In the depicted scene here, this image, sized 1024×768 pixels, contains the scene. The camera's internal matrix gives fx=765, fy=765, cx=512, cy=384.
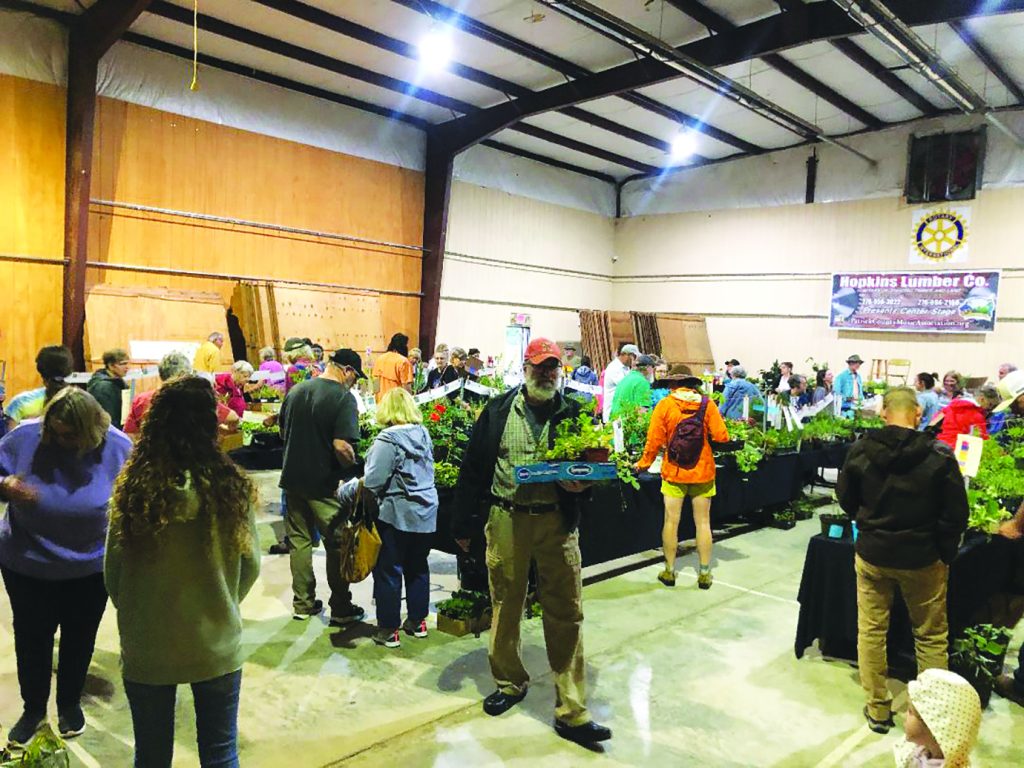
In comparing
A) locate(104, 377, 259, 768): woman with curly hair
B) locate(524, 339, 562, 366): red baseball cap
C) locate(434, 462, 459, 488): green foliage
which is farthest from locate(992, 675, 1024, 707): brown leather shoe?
locate(104, 377, 259, 768): woman with curly hair

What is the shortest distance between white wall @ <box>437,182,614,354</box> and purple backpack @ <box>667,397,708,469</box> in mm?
10540

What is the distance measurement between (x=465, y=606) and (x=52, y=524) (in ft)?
7.66

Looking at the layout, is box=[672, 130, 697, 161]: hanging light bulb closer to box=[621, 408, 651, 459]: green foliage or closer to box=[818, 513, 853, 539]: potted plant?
box=[621, 408, 651, 459]: green foliage

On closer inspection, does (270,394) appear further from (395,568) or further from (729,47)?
(729,47)

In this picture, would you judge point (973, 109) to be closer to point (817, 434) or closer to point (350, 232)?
point (817, 434)

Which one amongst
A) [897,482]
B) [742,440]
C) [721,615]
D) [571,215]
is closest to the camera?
[897,482]

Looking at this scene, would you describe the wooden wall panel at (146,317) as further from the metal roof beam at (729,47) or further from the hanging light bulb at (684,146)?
the hanging light bulb at (684,146)

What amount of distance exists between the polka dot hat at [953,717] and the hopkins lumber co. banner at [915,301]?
14869 millimetres

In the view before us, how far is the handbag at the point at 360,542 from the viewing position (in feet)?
13.0

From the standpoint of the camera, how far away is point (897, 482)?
325 cm

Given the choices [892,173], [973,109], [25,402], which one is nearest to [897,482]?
[25,402]

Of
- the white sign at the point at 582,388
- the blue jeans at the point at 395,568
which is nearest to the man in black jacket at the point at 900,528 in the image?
the blue jeans at the point at 395,568

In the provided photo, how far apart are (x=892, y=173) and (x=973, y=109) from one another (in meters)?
3.41

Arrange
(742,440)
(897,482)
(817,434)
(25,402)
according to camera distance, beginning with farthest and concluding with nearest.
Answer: (817,434) → (742,440) → (25,402) → (897,482)
